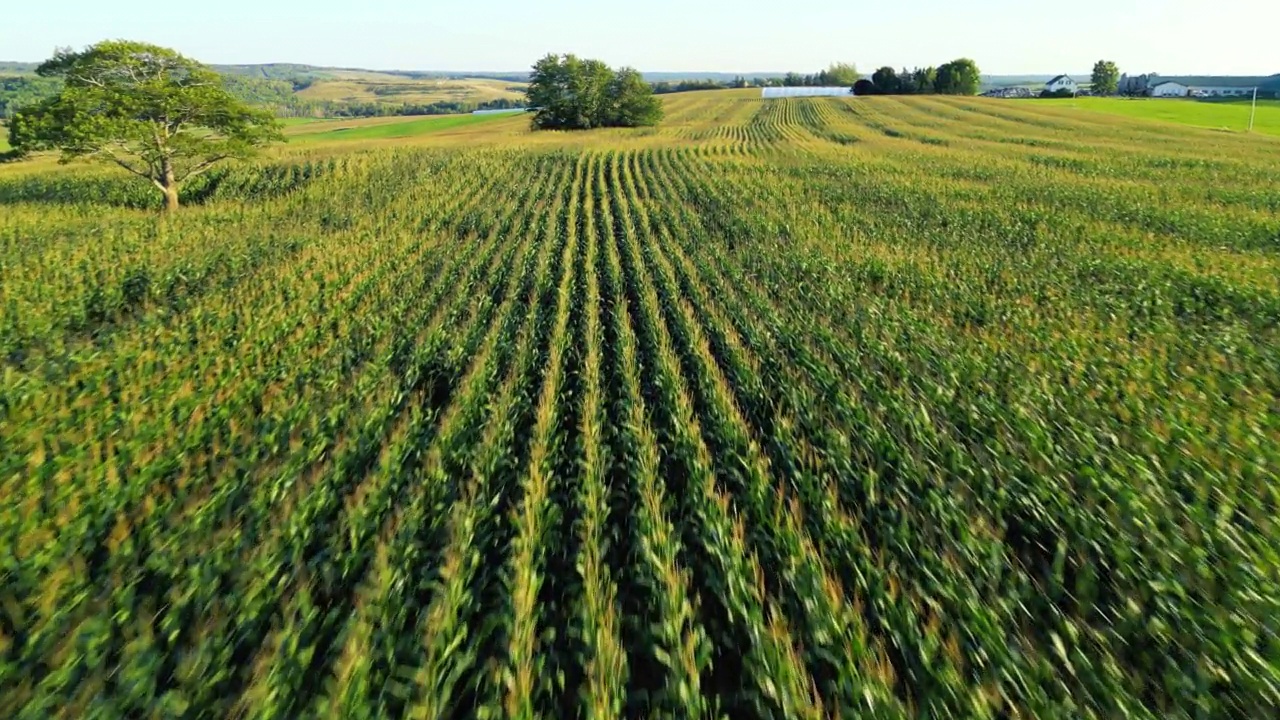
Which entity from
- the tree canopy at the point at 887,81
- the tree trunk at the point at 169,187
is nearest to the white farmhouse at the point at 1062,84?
the tree canopy at the point at 887,81

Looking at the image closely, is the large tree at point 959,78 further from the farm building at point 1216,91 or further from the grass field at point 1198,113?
the farm building at point 1216,91

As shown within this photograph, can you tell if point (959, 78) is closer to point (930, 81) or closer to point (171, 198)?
point (930, 81)

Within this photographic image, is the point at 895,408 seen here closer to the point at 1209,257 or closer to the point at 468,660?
the point at 468,660

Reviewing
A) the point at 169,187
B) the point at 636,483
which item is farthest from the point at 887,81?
the point at 636,483

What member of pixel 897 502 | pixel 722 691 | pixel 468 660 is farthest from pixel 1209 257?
pixel 468 660

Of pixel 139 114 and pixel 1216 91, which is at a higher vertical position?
pixel 1216 91
